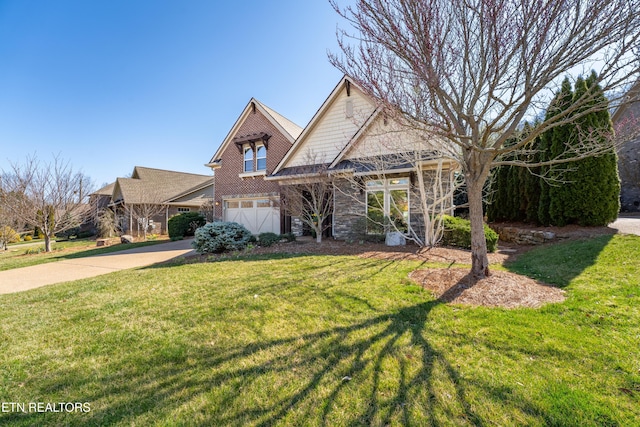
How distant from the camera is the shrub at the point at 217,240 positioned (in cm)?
1038

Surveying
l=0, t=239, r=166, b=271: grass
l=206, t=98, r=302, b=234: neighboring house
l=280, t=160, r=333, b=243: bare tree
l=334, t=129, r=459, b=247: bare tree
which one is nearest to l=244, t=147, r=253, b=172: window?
l=206, t=98, r=302, b=234: neighboring house

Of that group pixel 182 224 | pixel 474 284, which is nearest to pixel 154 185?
pixel 182 224

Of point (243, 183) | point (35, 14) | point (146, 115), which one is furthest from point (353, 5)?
point (146, 115)

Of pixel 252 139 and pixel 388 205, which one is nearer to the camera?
pixel 388 205

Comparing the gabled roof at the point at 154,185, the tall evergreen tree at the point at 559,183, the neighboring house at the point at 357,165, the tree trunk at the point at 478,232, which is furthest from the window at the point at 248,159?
the tall evergreen tree at the point at 559,183

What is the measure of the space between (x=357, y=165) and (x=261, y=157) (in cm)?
702

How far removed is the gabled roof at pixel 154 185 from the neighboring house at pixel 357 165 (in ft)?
47.3

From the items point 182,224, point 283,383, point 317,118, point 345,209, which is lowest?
point 283,383

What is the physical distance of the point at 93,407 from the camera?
239 cm

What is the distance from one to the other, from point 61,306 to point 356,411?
5945mm

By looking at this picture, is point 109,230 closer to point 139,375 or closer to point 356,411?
point 139,375

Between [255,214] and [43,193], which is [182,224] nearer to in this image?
[255,214]

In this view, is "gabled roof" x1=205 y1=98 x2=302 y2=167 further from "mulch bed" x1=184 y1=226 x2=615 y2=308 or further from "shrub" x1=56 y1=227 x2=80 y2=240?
"shrub" x1=56 y1=227 x2=80 y2=240

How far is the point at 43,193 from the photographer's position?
578 inches
